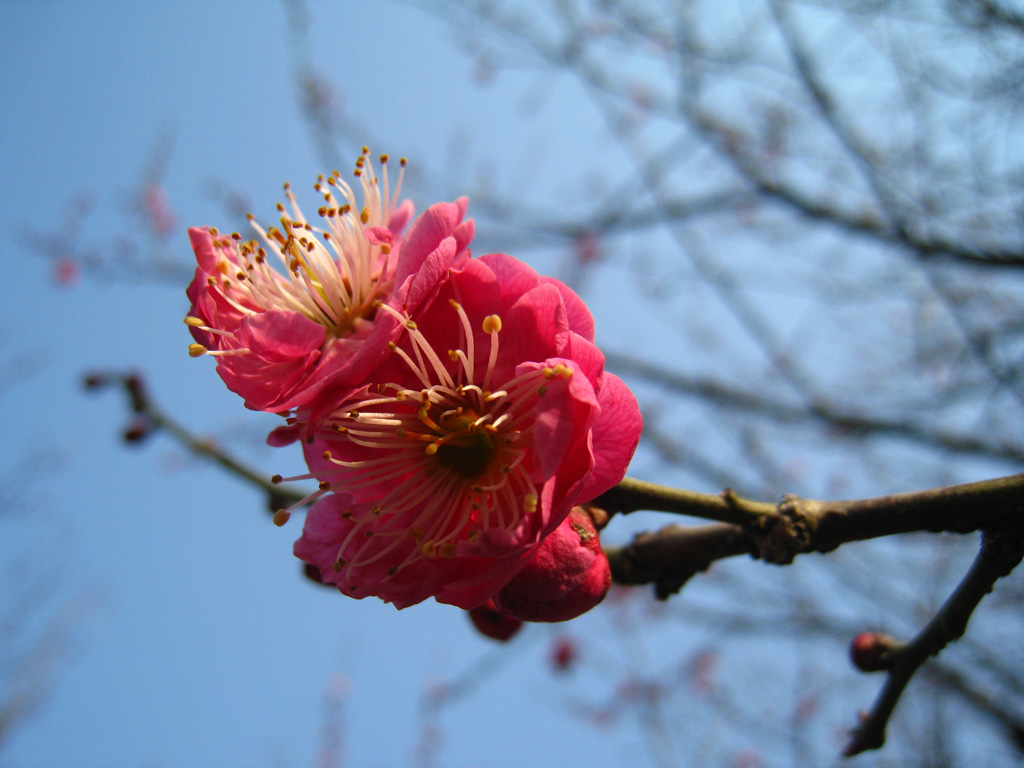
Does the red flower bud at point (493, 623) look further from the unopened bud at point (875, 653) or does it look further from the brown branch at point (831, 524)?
the unopened bud at point (875, 653)

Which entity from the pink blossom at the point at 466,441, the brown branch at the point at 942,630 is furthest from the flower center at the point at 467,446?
the brown branch at the point at 942,630

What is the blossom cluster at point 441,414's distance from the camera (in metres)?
0.82

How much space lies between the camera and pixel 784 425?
405cm

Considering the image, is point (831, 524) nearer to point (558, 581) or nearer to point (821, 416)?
point (558, 581)

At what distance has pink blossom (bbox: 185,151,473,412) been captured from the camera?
897 millimetres

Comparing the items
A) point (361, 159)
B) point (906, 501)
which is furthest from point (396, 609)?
point (361, 159)

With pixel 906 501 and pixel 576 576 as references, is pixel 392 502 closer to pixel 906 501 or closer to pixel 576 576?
pixel 576 576

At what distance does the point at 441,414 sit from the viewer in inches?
40.3

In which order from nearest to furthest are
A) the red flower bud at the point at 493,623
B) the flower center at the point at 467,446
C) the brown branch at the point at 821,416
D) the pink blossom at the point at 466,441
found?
the pink blossom at the point at 466,441 → the flower center at the point at 467,446 → the red flower bud at the point at 493,623 → the brown branch at the point at 821,416

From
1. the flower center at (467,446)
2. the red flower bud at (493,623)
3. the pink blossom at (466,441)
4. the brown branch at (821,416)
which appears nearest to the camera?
the pink blossom at (466,441)

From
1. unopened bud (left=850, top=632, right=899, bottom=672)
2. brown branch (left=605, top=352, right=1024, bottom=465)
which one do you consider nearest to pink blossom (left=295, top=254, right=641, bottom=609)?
unopened bud (left=850, top=632, right=899, bottom=672)

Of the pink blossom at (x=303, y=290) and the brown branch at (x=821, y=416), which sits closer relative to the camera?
the pink blossom at (x=303, y=290)

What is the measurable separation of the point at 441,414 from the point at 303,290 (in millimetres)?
382

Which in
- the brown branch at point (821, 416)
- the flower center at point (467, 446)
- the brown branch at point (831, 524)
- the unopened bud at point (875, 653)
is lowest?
the brown branch at point (821, 416)
